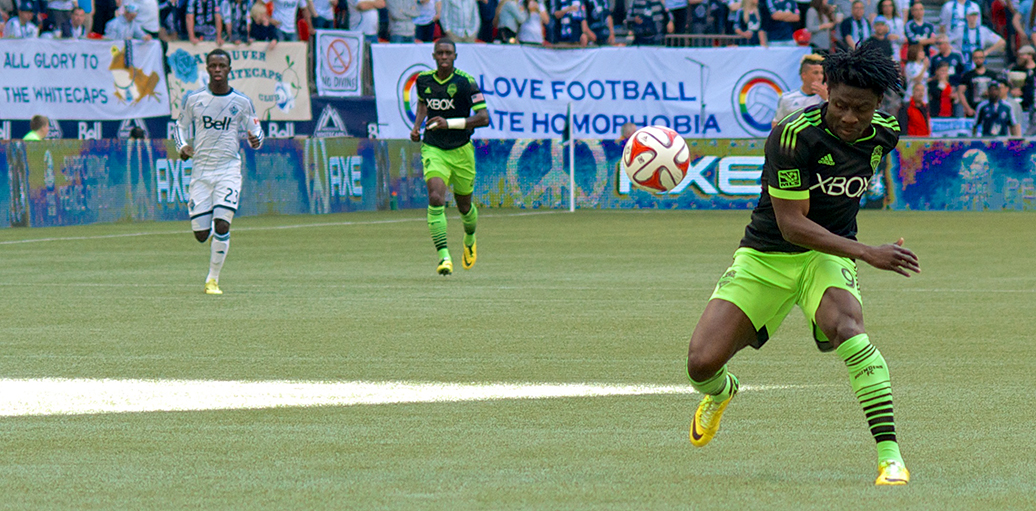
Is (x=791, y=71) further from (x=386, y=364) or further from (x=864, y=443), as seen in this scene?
(x=864, y=443)

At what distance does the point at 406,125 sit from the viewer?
30.0 meters

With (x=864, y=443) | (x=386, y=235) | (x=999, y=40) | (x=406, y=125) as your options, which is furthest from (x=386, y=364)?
(x=999, y=40)

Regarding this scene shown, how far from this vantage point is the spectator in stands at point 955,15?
30.4 metres

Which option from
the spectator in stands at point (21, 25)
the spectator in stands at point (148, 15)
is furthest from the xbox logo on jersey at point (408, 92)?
the spectator in stands at point (21, 25)

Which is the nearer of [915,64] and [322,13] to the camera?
[322,13]

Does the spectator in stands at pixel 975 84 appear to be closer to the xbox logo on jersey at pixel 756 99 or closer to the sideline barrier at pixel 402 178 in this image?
the sideline barrier at pixel 402 178

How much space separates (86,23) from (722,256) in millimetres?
13264

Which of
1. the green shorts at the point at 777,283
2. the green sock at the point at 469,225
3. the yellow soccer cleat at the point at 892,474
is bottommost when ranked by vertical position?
the green sock at the point at 469,225

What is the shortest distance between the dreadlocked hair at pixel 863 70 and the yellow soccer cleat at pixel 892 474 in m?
1.37

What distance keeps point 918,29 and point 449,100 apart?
54.7ft

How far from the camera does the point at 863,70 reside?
5684 mm

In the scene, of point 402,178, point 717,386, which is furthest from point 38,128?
point 717,386

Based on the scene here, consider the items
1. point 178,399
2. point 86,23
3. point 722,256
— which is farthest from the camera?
point 86,23

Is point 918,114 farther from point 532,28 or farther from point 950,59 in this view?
point 532,28
